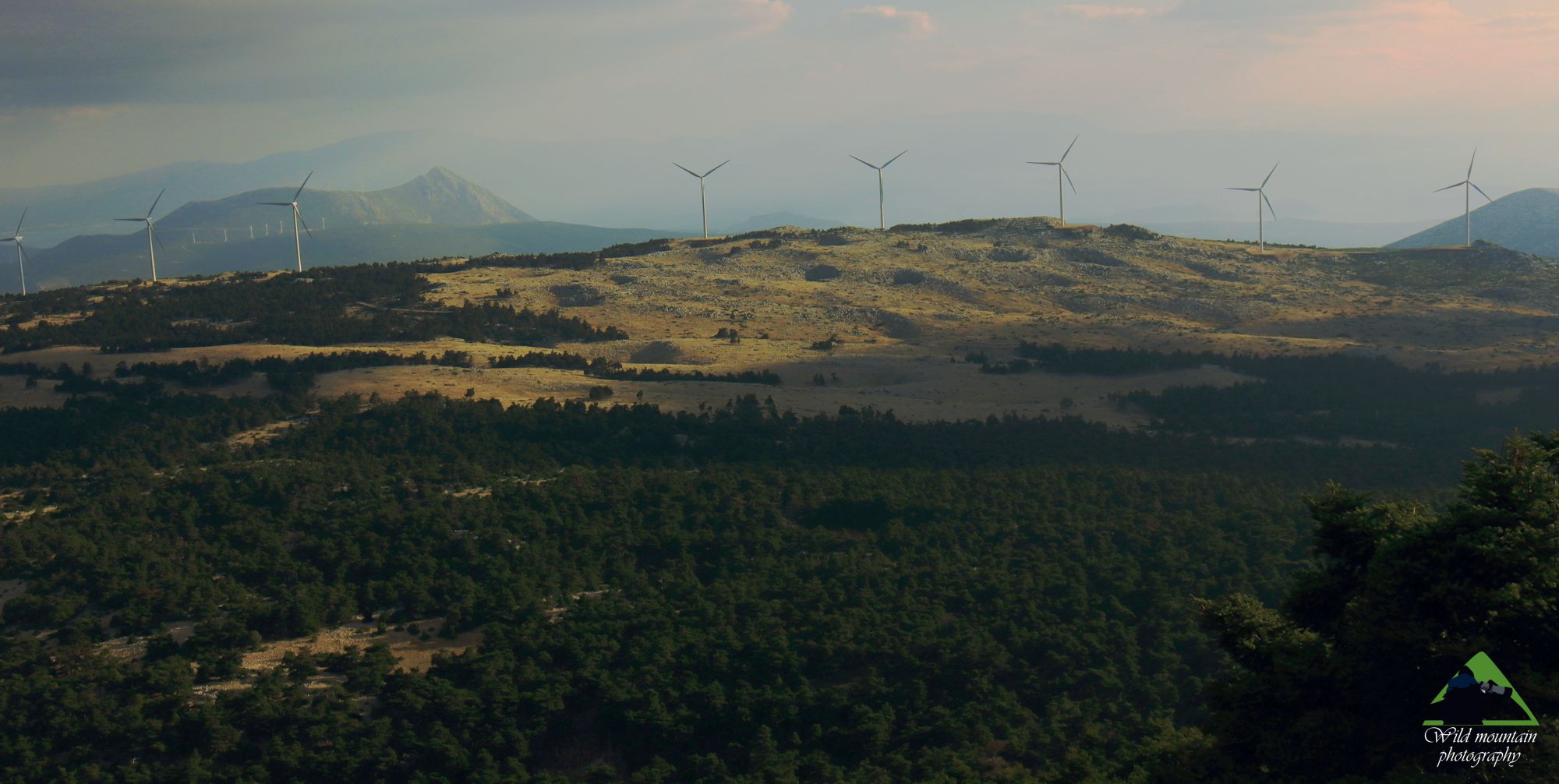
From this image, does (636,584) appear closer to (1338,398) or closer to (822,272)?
(1338,398)

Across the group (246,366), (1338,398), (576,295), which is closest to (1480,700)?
(1338,398)

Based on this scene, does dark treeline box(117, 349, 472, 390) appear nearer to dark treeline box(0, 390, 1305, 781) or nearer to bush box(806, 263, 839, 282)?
dark treeline box(0, 390, 1305, 781)

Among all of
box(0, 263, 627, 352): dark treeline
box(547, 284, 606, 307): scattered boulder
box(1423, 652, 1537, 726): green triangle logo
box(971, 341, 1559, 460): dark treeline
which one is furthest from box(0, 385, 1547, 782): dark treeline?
box(547, 284, 606, 307): scattered boulder

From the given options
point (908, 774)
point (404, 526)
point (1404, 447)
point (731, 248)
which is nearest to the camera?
point (908, 774)

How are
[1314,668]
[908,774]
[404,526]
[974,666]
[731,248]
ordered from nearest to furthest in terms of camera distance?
[1314,668]
[908,774]
[974,666]
[404,526]
[731,248]

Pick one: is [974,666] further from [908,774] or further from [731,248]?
[731,248]

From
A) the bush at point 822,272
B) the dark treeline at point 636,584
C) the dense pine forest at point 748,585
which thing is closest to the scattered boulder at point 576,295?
the bush at point 822,272

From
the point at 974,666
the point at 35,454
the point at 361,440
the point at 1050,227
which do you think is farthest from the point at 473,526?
the point at 1050,227
